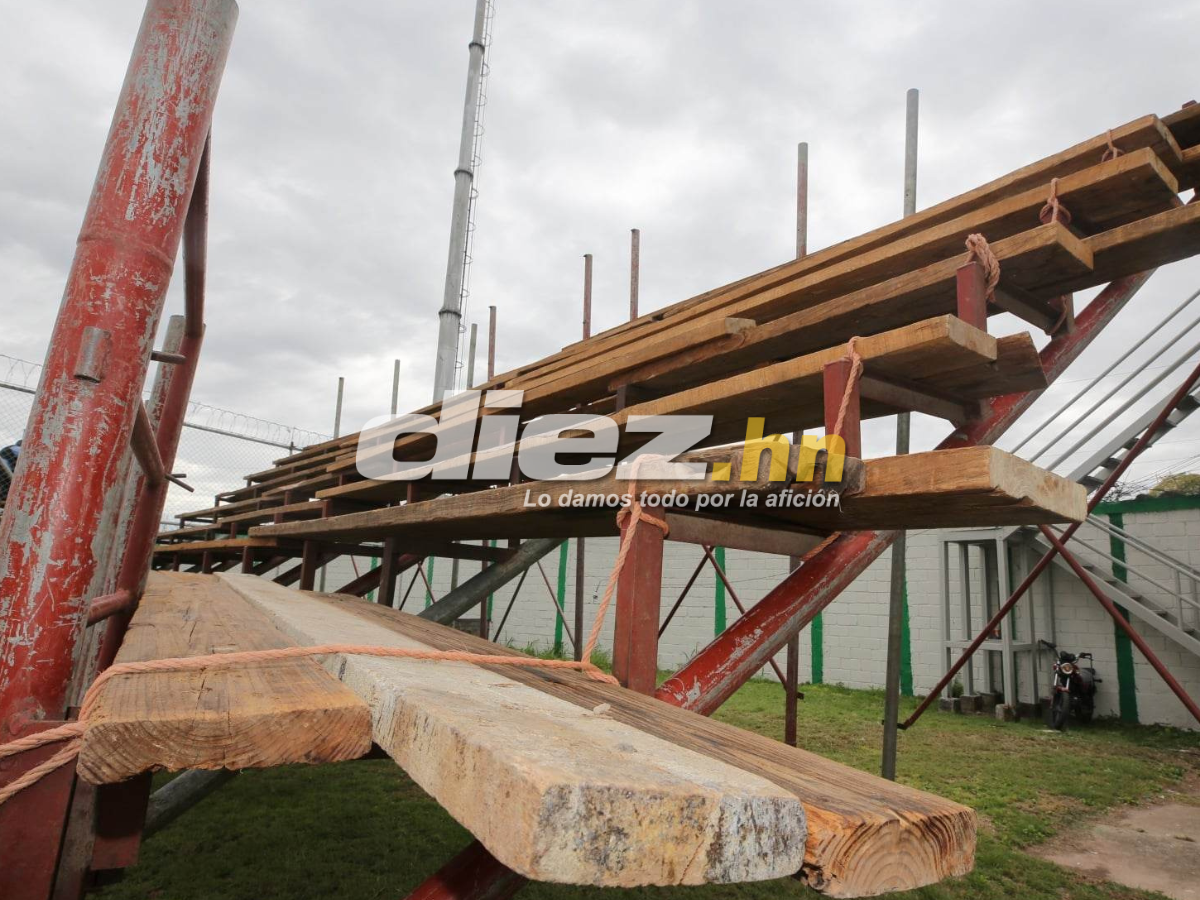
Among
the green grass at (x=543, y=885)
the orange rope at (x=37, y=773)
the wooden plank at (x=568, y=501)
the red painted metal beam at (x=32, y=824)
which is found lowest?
the green grass at (x=543, y=885)

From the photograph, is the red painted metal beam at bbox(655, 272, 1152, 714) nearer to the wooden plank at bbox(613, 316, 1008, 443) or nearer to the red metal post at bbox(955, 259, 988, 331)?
the wooden plank at bbox(613, 316, 1008, 443)

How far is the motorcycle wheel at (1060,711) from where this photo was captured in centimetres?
812

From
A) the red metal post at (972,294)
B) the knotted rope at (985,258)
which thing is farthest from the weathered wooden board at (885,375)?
the knotted rope at (985,258)

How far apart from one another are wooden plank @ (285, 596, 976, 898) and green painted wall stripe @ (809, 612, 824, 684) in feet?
35.6

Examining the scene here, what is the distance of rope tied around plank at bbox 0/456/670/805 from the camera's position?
3.28ft

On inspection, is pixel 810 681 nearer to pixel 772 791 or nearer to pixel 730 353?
pixel 730 353

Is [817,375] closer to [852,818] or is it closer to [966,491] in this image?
[966,491]

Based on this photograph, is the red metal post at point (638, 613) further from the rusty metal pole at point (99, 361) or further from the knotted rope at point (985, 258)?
the knotted rope at point (985, 258)

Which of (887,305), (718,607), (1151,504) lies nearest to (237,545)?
(887,305)

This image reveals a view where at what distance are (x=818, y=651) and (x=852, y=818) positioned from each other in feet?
37.3

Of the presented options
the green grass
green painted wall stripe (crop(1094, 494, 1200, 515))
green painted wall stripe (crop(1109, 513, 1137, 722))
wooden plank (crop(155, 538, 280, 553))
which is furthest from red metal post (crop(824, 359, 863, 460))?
green painted wall stripe (crop(1109, 513, 1137, 722))

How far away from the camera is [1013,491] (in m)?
1.39

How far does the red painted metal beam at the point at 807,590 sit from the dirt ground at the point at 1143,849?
10.4ft

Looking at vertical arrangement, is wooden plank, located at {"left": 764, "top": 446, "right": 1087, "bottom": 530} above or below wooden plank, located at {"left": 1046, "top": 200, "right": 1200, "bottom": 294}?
below
